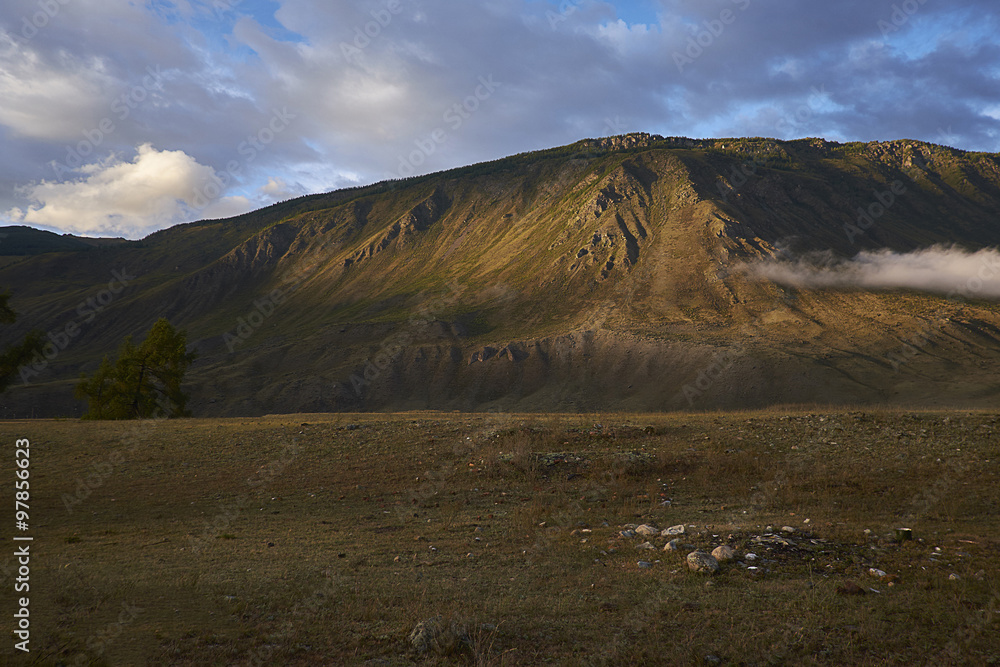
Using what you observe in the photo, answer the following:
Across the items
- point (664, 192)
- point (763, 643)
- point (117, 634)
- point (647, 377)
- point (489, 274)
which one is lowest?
point (647, 377)

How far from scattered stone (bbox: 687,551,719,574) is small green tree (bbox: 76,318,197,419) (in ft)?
136

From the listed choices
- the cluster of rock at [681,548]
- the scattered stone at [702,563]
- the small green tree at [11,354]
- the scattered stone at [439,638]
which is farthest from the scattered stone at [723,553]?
the small green tree at [11,354]

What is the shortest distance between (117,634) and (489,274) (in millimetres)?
121046

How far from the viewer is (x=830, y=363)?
68062 mm

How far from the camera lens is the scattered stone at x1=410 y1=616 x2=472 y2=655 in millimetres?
7500

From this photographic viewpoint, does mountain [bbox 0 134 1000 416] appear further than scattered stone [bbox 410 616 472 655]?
Yes

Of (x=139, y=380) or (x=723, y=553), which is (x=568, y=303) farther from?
(x=723, y=553)

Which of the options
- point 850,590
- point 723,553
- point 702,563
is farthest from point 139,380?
point 850,590

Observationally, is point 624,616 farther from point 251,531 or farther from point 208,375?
point 208,375

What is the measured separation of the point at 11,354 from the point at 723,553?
39844 mm

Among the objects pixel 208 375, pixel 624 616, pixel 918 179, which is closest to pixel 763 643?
pixel 624 616

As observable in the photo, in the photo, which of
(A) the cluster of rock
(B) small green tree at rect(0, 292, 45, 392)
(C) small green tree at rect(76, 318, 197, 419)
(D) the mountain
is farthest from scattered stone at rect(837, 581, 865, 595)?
(D) the mountain

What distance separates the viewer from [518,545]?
514 inches

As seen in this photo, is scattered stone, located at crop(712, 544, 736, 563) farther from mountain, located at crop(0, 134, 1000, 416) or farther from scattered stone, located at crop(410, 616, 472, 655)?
mountain, located at crop(0, 134, 1000, 416)
